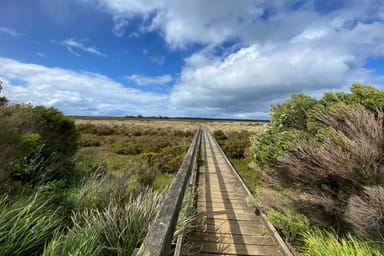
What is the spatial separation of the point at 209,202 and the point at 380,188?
10.6 feet

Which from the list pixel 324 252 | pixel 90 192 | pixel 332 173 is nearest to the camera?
pixel 324 252

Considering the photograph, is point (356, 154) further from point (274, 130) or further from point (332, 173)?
point (274, 130)

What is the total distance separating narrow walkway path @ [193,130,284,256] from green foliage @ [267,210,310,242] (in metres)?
0.21

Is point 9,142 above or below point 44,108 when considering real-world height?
below

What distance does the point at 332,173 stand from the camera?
8.49 feet

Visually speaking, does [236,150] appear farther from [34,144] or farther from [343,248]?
[343,248]

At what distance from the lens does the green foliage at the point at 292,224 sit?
2972 mm

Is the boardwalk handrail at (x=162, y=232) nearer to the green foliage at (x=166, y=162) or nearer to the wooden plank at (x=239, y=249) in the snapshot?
the wooden plank at (x=239, y=249)

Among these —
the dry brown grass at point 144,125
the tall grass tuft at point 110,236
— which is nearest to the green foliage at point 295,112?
the tall grass tuft at point 110,236

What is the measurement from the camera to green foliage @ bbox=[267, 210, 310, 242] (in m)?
2.97

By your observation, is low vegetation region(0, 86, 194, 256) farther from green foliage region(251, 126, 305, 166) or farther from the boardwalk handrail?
green foliage region(251, 126, 305, 166)

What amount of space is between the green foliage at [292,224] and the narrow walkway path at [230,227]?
0.21 metres

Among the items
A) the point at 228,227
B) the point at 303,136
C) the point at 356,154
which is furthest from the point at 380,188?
the point at 228,227

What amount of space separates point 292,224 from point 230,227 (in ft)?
3.14
